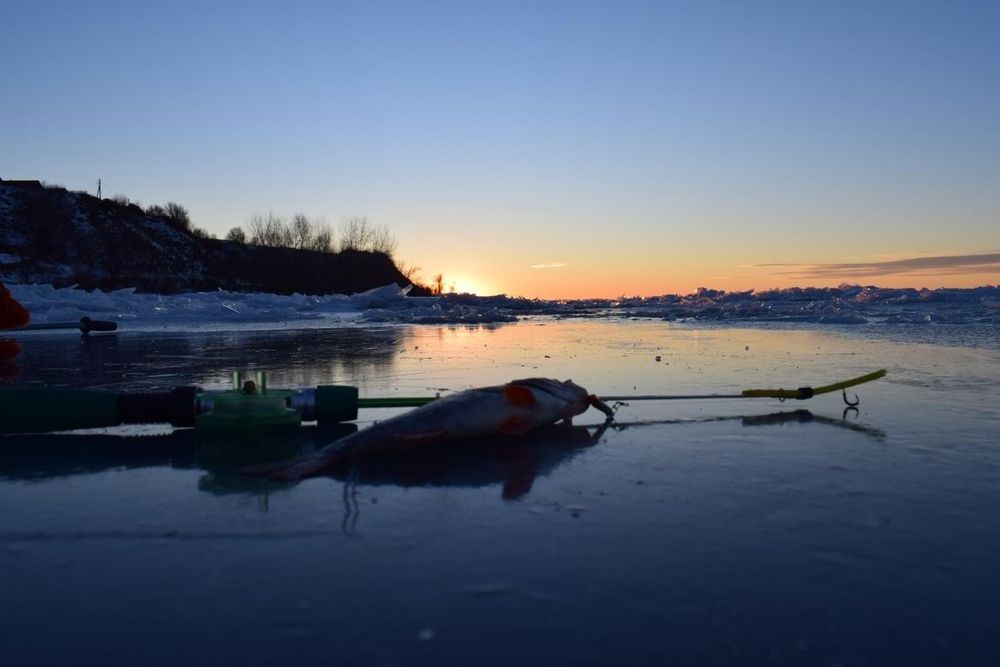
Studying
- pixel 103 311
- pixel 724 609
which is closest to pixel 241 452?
pixel 724 609

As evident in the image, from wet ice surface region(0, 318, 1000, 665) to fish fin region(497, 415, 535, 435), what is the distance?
111 millimetres

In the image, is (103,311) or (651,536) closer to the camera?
(651,536)

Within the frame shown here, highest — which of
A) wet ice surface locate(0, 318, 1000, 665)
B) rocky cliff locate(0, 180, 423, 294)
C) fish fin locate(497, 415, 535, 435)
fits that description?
rocky cliff locate(0, 180, 423, 294)

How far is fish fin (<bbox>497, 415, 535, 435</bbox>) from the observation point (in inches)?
148

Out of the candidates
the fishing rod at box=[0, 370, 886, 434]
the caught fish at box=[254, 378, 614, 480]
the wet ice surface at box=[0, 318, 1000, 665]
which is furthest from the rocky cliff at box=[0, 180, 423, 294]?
the wet ice surface at box=[0, 318, 1000, 665]

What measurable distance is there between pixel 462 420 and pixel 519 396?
0.43m

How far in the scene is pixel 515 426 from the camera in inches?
149

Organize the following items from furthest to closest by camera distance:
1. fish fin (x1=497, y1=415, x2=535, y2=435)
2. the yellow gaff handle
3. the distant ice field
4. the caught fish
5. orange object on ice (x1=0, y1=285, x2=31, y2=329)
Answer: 1. the distant ice field
2. orange object on ice (x1=0, y1=285, x2=31, y2=329)
3. the yellow gaff handle
4. fish fin (x1=497, y1=415, x2=535, y2=435)
5. the caught fish

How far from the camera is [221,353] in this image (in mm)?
9539

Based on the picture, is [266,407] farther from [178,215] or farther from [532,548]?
[178,215]

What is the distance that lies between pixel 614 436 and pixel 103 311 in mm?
21353

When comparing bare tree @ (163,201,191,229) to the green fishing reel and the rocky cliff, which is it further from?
the green fishing reel

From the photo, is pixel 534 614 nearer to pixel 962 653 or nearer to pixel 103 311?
pixel 962 653

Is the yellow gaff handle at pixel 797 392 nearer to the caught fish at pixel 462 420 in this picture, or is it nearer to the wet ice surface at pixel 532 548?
the wet ice surface at pixel 532 548
